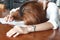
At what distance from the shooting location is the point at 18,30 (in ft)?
4.17

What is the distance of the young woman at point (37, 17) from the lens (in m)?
1.36

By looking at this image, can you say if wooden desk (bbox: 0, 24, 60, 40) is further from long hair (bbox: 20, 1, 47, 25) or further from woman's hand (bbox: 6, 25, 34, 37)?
long hair (bbox: 20, 1, 47, 25)

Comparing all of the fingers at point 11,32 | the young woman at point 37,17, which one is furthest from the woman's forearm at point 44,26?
the fingers at point 11,32

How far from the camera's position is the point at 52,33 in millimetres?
1314

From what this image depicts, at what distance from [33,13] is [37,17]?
2.2 inches

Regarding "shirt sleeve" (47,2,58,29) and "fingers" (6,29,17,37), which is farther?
"shirt sleeve" (47,2,58,29)

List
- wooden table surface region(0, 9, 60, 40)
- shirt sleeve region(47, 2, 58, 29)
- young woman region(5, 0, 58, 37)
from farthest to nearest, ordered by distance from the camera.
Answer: shirt sleeve region(47, 2, 58, 29) → young woman region(5, 0, 58, 37) → wooden table surface region(0, 9, 60, 40)

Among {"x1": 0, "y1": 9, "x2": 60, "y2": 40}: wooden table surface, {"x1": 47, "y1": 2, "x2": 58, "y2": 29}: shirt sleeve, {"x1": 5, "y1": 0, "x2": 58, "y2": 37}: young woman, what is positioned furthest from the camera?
{"x1": 47, "y1": 2, "x2": 58, "y2": 29}: shirt sleeve

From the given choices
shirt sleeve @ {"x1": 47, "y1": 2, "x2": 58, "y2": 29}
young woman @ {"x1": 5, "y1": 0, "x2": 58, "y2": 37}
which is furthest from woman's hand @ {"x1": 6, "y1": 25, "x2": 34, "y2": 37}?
shirt sleeve @ {"x1": 47, "y1": 2, "x2": 58, "y2": 29}

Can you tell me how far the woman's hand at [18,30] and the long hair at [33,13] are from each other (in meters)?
0.09

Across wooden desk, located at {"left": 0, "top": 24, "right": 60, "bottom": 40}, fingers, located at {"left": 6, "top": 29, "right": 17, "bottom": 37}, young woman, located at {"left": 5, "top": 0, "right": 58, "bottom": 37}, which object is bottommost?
wooden desk, located at {"left": 0, "top": 24, "right": 60, "bottom": 40}

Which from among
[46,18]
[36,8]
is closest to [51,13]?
[46,18]

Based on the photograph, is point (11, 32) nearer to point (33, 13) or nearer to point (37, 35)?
point (37, 35)

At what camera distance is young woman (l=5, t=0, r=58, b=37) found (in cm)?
136
